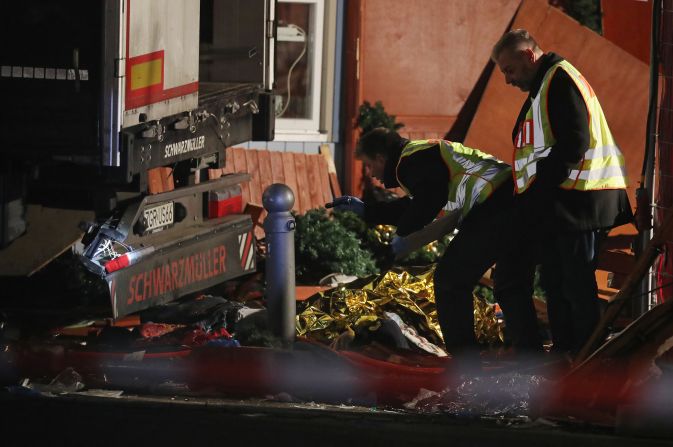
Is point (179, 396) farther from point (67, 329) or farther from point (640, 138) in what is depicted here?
point (640, 138)

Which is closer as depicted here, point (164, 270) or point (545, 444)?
point (545, 444)

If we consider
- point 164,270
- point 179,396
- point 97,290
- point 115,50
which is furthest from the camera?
point 97,290

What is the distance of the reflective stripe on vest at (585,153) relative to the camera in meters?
6.32

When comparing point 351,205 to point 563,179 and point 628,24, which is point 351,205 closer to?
point 563,179

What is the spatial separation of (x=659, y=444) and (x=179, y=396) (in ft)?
7.71

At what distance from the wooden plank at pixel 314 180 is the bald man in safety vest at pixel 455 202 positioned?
404cm

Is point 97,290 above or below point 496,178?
below

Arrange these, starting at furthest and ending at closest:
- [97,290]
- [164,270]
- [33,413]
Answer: [97,290] → [164,270] → [33,413]

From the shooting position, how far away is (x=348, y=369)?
6434 millimetres

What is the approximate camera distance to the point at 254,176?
10.5 metres

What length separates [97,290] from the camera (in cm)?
862

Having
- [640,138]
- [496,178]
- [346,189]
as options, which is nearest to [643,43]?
[640,138]

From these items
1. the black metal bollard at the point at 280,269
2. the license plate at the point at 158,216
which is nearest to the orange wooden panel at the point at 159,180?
the license plate at the point at 158,216

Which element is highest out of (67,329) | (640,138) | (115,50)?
(115,50)
